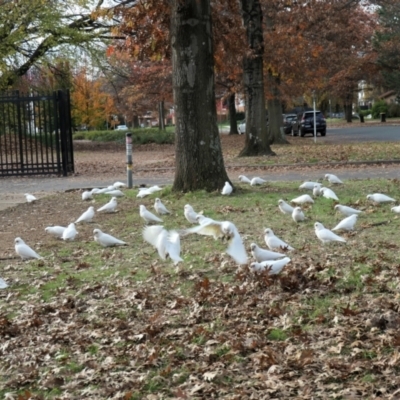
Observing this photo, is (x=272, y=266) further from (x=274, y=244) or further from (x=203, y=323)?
(x=274, y=244)

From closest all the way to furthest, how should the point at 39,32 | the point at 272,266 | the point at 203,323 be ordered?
the point at 203,323
the point at 272,266
the point at 39,32

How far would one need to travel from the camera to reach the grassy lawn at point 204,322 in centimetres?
459

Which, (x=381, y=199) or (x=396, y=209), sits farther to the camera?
(x=381, y=199)

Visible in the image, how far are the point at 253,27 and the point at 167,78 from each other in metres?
21.8

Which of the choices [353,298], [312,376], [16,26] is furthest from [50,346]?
[16,26]

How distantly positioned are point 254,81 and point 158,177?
5771 millimetres

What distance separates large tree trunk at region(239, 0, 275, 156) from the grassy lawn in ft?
49.3

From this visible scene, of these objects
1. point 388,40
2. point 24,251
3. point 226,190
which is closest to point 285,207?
point 226,190

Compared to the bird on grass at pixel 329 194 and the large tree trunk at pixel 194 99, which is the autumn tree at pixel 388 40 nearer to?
the large tree trunk at pixel 194 99

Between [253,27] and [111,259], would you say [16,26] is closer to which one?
[253,27]

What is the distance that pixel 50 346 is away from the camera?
5.56 metres

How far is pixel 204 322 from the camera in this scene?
5.82 m

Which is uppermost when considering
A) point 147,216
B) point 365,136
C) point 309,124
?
point 309,124

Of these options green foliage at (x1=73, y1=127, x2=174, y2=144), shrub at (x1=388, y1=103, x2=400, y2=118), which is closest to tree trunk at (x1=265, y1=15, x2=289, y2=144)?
green foliage at (x1=73, y1=127, x2=174, y2=144)
